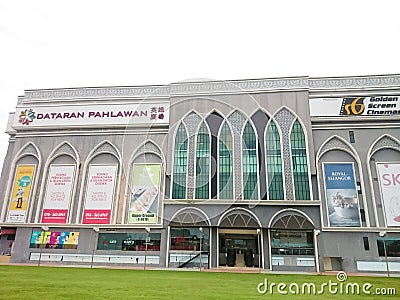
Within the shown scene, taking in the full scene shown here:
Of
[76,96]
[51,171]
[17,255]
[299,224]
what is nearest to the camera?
[299,224]

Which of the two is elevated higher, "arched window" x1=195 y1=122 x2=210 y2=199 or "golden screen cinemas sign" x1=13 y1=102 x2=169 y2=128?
"golden screen cinemas sign" x1=13 y1=102 x2=169 y2=128

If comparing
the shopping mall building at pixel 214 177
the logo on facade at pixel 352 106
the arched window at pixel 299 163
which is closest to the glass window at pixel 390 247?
the shopping mall building at pixel 214 177

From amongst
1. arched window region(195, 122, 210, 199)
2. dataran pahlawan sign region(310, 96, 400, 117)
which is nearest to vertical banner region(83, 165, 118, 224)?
arched window region(195, 122, 210, 199)

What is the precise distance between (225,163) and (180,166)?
12.4ft

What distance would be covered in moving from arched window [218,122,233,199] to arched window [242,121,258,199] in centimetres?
113

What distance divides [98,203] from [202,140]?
10.3m

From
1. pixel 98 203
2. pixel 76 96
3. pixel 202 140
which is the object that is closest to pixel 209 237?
pixel 202 140

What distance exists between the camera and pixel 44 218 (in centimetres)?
2619

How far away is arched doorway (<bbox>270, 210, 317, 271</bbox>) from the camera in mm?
22656

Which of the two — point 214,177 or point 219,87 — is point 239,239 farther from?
point 219,87

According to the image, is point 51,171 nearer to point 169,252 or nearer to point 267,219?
point 169,252

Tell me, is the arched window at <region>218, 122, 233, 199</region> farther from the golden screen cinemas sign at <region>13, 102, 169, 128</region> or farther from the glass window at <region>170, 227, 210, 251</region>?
the golden screen cinemas sign at <region>13, 102, 169, 128</region>

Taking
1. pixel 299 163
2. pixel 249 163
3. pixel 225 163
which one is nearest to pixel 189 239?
pixel 225 163

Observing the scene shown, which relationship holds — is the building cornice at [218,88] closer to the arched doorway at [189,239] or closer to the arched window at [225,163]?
the arched window at [225,163]
